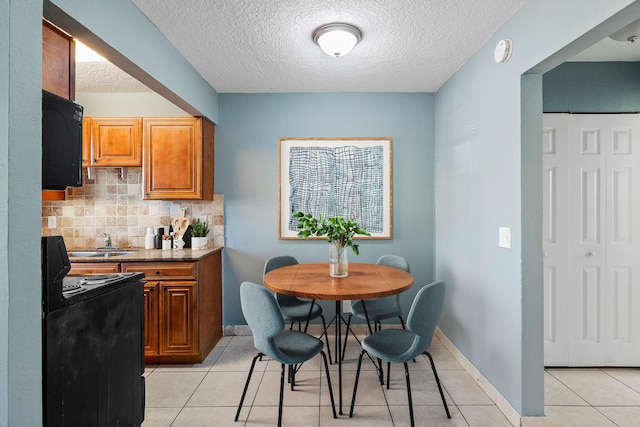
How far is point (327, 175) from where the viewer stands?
3.53 meters

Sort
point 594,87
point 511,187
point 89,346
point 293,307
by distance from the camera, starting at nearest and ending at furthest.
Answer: point 89,346 → point 511,187 → point 594,87 → point 293,307

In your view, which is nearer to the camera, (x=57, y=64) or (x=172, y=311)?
(x=57, y=64)

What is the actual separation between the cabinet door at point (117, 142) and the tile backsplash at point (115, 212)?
0.93 feet

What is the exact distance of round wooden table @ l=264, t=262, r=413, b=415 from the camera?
2.05 meters

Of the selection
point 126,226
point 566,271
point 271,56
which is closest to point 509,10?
point 271,56

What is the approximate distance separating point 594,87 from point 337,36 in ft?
7.15

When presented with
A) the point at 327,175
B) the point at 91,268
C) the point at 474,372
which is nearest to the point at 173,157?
the point at 91,268

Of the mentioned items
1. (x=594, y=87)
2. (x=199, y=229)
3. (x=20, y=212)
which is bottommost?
(x=199, y=229)

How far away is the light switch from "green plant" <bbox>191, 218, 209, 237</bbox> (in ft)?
8.69

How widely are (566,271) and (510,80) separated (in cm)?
162

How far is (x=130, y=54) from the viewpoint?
1.92 meters

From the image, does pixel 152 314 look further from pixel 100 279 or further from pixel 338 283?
pixel 338 283

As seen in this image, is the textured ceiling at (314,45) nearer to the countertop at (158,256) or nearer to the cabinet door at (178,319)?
the countertop at (158,256)

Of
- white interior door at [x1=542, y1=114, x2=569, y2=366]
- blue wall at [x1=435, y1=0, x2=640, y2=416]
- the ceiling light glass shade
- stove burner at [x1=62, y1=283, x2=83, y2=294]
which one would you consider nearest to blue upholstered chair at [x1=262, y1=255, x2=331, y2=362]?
blue wall at [x1=435, y1=0, x2=640, y2=416]
